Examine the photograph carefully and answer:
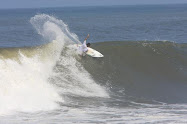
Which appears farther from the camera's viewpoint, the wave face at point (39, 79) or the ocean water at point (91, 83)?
the wave face at point (39, 79)

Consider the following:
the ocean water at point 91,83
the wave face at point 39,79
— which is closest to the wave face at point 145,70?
the ocean water at point 91,83

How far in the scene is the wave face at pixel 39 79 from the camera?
14367mm

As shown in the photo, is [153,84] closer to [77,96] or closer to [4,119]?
[77,96]

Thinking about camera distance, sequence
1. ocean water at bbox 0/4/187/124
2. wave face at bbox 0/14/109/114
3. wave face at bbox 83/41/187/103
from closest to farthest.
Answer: ocean water at bbox 0/4/187/124
wave face at bbox 0/14/109/114
wave face at bbox 83/41/187/103

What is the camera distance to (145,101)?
51.0ft

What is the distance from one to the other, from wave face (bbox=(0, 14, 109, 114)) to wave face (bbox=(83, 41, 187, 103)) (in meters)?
1.23

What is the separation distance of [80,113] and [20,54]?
8.16 metres

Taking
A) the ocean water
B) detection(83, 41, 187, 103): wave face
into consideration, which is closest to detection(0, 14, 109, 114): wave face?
the ocean water

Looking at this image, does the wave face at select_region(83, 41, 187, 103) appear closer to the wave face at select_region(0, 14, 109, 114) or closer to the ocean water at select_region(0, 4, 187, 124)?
the ocean water at select_region(0, 4, 187, 124)

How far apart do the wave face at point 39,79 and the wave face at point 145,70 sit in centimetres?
123

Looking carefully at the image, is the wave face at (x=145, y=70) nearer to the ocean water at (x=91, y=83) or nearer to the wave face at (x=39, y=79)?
the ocean water at (x=91, y=83)

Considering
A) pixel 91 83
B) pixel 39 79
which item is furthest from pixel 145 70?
pixel 39 79

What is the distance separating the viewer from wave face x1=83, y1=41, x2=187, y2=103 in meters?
17.4

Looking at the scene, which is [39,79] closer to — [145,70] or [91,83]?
[91,83]
